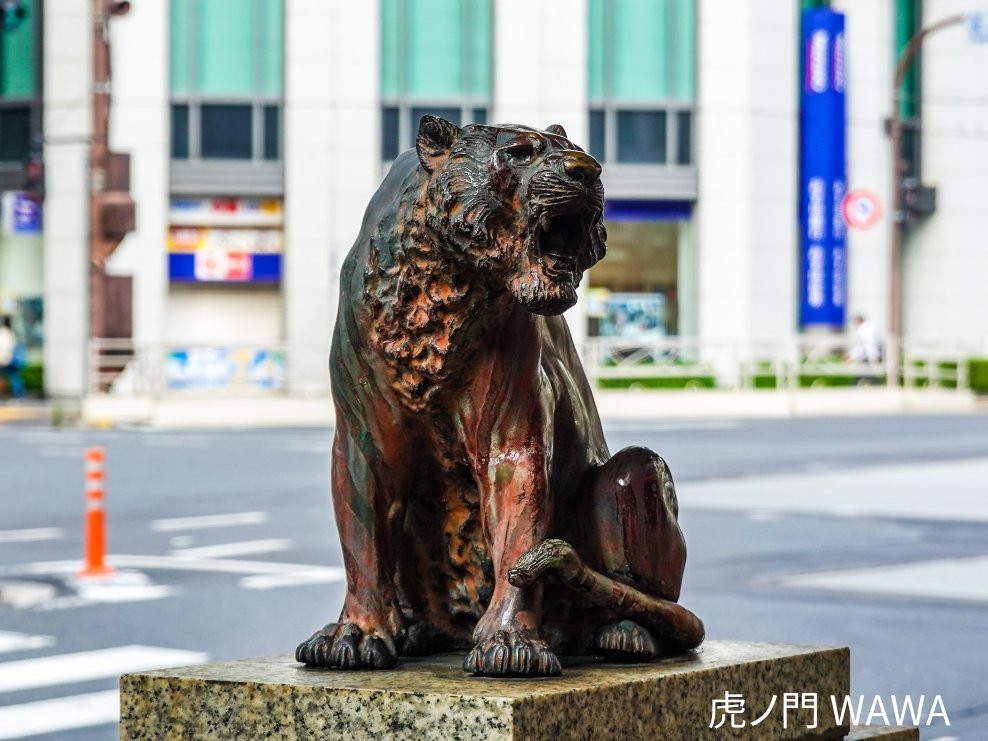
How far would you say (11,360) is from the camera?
125 feet

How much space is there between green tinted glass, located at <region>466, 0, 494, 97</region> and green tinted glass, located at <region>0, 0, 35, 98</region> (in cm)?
997

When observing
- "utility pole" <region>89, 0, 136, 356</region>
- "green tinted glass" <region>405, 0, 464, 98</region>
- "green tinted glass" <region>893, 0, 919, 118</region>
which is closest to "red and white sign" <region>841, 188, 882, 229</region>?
"green tinted glass" <region>893, 0, 919, 118</region>

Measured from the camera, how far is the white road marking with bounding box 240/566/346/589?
1154 cm

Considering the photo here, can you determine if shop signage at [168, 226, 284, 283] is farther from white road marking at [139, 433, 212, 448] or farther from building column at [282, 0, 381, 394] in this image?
white road marking at [139, 433, 212, 448]

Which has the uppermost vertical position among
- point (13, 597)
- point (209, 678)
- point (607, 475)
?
point (607, 475)

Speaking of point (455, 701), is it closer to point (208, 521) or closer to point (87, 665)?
point (87, 665)

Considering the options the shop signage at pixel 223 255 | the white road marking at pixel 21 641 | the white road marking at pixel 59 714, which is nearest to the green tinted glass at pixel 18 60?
the shop signage at pixel 223 255

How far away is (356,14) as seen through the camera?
40.3 meters

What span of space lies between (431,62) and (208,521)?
89.5 ft

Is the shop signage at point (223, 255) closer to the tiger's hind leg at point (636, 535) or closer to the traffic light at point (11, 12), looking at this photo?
the traffic light at point (11, 12)

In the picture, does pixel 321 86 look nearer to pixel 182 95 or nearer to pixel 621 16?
pixel 182 95

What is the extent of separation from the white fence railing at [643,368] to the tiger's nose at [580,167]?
99.7ft

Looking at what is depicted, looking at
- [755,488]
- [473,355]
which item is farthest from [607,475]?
[755,488]

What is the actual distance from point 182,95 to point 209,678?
38.0 m
